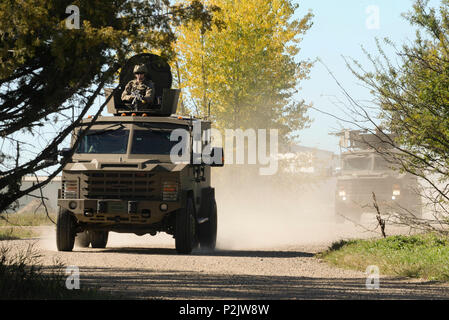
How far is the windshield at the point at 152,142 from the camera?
14.8 m

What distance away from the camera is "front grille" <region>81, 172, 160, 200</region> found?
1425cm

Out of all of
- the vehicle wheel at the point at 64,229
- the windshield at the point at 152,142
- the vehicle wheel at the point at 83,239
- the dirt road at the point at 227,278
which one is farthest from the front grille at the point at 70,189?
the vehicle wheel at the point at 83,239

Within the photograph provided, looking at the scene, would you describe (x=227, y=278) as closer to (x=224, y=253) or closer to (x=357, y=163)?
(x=224, y=253)

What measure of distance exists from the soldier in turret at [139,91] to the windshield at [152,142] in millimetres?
959

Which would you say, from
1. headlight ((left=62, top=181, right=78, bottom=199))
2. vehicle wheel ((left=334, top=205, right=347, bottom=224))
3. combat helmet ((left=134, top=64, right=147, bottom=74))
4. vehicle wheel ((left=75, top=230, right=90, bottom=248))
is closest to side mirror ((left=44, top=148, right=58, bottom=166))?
headlight ((left=62, top=181, right=78, bottom=199))

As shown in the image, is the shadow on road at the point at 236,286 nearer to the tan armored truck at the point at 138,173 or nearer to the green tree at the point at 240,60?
the tan armored truck at the point at 138,173

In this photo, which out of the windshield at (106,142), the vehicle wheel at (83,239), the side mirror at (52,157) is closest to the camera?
the side mirror at (52,157)

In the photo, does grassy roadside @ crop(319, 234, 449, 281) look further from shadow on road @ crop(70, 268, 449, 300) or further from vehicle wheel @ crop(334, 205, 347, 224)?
vehicle wheel @ crop(334, 205, 347, 224)

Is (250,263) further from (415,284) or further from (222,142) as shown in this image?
(222,142)

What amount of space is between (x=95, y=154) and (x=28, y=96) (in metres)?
5.12

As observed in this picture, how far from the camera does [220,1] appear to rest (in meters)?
30.3

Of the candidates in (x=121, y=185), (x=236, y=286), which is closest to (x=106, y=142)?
(x=121, y=185)

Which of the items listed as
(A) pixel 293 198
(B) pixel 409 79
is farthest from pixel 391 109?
(A) pixel 293 198

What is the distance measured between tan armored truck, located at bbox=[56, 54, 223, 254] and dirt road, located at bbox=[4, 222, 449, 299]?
0.60 m
